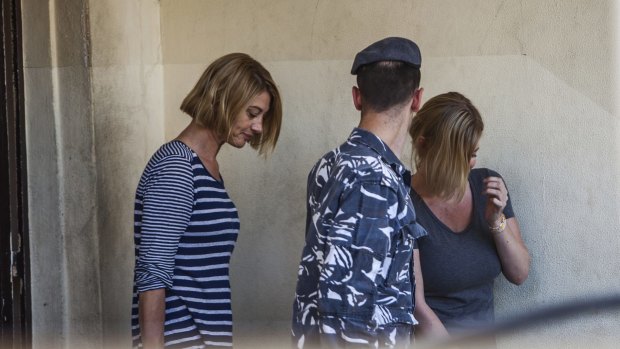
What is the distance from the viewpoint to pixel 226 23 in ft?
14.2

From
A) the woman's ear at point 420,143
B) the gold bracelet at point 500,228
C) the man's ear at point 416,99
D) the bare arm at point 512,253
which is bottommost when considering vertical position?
the bare arm at point 512,253

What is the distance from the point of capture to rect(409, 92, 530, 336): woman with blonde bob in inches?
135

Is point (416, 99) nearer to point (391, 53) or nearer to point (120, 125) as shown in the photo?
point (391, 53)

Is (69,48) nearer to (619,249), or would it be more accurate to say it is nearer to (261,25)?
(261,25)

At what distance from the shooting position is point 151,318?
3.06 meters

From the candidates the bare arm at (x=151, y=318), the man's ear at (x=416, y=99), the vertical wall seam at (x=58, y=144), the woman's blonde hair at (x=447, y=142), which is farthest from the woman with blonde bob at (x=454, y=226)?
the vertical wall seam at (x=58, y=144)

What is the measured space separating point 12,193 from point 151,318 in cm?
118

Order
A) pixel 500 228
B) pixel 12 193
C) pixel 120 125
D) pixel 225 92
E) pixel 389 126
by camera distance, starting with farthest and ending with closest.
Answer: pixel 120 125 → pixel 12 193 → pixel 500 228 → pixel 225 92 → pixel 389 126

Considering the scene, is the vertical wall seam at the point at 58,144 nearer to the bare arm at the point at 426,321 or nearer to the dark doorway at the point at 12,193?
the dark doorway at the point at 12,193

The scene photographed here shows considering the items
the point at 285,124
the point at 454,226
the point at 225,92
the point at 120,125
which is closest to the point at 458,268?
the point at 454,226

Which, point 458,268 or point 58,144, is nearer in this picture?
point 458,268

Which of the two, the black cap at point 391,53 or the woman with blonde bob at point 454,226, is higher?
the black cap at point 391,53

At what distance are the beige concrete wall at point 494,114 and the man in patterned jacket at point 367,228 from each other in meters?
1.25

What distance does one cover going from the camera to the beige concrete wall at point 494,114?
12.6 feet
